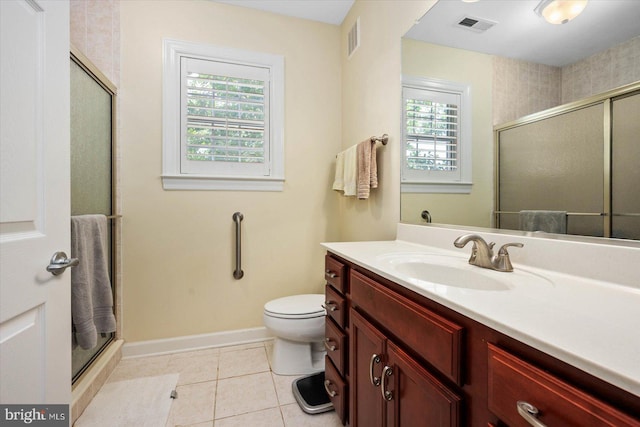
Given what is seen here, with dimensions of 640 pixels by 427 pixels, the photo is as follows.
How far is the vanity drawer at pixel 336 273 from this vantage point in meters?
1.19

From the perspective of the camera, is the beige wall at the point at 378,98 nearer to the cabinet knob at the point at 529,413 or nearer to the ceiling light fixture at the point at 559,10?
the ceiling light fixture at the point at 559,10

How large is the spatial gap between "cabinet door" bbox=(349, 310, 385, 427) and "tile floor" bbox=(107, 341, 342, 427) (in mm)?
400

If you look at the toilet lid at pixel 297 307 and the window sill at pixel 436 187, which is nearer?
the window sill at pixel 436 187

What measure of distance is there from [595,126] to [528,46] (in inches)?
15.4

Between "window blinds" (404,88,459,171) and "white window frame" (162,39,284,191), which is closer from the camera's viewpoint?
"window blinds" (404,88,459,171)

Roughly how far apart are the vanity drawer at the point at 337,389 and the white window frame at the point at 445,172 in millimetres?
981

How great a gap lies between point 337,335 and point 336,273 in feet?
0.89

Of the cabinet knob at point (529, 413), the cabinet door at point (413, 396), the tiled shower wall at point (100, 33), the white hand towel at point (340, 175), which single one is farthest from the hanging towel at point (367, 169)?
the tiled shower wall at point (100, 33)

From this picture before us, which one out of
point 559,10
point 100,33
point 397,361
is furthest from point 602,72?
point 100,33

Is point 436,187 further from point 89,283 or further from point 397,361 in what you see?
point 89,283

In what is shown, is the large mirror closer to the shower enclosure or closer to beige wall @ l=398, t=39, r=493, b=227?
beige wall @ l=398, t=39, r=493, b=227

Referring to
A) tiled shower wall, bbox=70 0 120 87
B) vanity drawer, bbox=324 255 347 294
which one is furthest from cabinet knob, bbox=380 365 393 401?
tiled shower wall, bbox=70 0 120 87

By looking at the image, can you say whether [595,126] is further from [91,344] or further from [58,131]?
[91,344]

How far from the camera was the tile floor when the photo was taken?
135 centimetres
